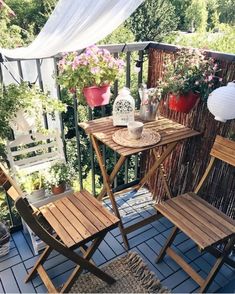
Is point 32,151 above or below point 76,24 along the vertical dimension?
below

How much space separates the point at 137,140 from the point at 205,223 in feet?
2.41

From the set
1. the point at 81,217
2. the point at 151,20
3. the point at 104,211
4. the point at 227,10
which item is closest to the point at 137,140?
the point at 104,211

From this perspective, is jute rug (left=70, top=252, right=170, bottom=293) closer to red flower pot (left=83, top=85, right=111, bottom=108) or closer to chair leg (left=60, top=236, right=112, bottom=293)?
chair leg (left=60, top=236, right=112, bottom=293)

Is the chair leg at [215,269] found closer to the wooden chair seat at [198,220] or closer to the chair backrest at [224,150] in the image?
the wooden chair seat at [198,220]

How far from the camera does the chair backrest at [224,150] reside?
72.5 inches

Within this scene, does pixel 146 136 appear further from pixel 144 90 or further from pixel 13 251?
pixel 13 251

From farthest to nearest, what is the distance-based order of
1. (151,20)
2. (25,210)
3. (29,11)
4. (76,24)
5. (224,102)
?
(29,11) < (151,20) < (76,24) < (224,102) < (25,210)

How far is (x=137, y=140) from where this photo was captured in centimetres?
202

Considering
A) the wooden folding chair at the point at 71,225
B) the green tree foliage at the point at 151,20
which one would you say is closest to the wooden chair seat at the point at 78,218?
the wooden folding chair at the point at 71,225

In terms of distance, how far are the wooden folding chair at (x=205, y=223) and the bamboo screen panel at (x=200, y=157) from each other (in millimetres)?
171

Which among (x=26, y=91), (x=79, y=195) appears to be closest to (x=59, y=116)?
(x=26, y=91)

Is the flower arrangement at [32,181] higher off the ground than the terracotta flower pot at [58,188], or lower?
higher

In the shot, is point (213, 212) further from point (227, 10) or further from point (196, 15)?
point (227, 10)

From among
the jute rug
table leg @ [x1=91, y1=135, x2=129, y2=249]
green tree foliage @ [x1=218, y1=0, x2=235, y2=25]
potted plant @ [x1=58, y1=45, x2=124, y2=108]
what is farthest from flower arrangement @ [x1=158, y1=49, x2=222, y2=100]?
green tree foliage @ [x1=218, y1=0, x2=235, y2=25]
